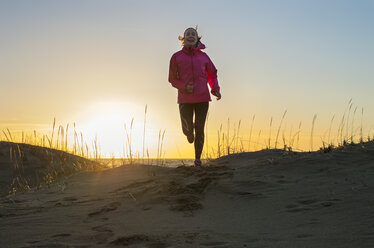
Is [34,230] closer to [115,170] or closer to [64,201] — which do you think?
[64,201]

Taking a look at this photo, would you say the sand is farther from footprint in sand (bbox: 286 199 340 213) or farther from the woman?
the woman

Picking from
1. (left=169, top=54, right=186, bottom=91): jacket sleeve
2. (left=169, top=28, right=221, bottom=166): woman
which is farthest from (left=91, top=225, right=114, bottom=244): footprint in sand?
(left=169, top=54, right=186, bottom=91): jacket sleeve

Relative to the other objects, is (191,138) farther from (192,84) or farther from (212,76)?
(212,76)

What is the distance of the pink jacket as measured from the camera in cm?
555

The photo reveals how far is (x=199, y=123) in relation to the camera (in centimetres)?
567

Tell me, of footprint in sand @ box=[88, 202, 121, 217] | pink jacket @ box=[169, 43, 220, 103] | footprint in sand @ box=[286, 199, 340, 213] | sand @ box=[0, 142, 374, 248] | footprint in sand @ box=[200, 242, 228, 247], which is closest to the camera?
footprint in sand @ box=[200, 242, 228, 247]

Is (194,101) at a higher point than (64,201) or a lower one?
higher

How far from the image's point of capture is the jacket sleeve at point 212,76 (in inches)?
231

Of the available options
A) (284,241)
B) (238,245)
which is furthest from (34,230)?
(284,241)

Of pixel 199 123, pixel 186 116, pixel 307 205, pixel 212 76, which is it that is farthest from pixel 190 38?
pixel 307 205

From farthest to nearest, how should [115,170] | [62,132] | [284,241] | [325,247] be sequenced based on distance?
[62,132]
[115,170]
[284,241]
[325,247]

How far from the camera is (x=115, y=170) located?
Result: 17.5 feet

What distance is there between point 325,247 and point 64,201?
2.82 meters

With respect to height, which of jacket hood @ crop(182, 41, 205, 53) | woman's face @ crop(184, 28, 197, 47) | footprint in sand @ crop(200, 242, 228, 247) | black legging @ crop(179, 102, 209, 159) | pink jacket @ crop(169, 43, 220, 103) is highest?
woman's face @ crop(184, 28, 197, 47)
